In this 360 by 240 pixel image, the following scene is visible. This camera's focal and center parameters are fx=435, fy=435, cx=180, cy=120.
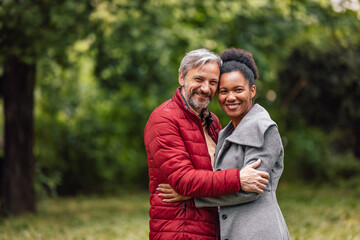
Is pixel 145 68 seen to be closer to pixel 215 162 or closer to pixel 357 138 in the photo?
pixel 357 138

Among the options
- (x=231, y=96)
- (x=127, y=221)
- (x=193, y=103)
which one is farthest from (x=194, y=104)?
(x=127, y=221)

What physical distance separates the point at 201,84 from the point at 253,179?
76 centimetres

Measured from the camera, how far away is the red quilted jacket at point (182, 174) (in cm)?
279

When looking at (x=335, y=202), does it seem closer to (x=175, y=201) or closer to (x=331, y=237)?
(x=331, y=237)

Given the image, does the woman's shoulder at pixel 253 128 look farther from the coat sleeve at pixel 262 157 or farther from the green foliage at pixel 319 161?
the green foliage at pixel 319 161

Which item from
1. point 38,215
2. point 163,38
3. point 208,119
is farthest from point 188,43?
point 208,119

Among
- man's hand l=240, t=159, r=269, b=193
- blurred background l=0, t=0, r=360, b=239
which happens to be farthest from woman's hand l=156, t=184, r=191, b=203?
blurred background l=0, t=0, r=360, b=239

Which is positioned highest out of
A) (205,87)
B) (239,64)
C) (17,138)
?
(239,64)

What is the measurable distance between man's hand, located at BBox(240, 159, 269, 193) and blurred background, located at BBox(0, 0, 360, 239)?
5.48 meters

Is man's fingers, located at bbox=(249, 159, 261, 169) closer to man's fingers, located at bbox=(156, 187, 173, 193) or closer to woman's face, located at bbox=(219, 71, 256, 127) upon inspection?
woman's face, located at bbox=(219, 71, 256, 127)

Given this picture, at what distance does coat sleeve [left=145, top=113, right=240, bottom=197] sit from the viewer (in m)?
2.77

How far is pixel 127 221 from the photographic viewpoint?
345 inches

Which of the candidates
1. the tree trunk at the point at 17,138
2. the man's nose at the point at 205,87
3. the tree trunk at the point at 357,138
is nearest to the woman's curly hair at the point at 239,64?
the man's nose at the point at 205,87

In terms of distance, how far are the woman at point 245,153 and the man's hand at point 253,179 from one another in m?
0.05
